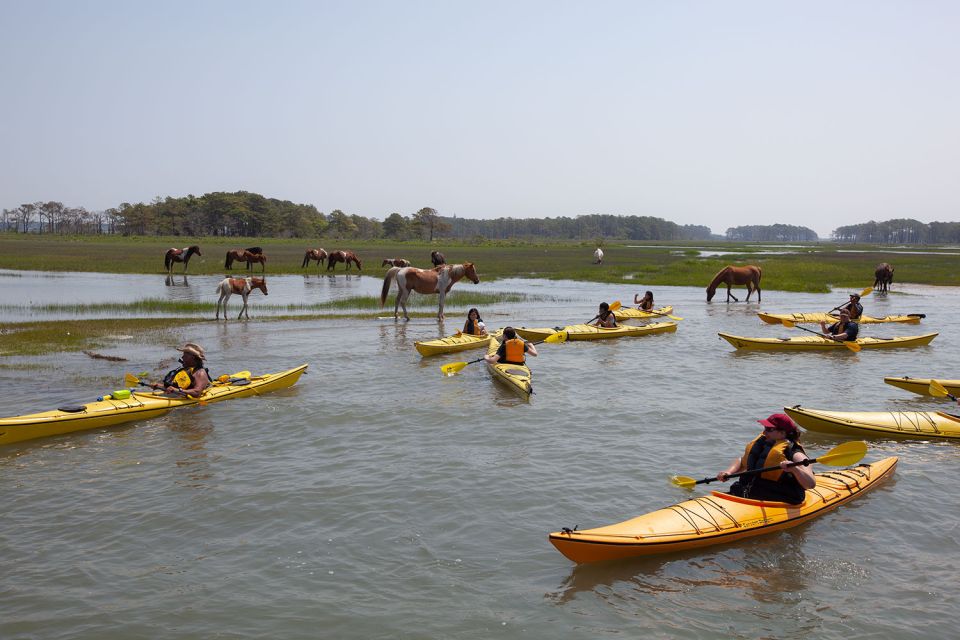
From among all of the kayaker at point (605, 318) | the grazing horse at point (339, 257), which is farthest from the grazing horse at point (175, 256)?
the kayaker at point (605, 318)

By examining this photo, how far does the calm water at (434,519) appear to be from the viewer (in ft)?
20.1

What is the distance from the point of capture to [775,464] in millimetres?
7590

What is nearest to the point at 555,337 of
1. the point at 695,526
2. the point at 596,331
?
the point at 596,331

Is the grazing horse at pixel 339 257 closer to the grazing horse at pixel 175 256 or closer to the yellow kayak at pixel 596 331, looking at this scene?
the grazing horse at pixel 175 256

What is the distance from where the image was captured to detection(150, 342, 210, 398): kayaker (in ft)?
40.0

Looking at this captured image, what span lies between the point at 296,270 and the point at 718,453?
3752cm

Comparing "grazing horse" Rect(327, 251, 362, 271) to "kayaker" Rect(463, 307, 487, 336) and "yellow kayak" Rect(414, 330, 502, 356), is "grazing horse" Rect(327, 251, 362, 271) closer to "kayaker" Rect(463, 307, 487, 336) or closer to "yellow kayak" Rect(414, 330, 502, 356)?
"kayaker" Rect(463, 307, 487, 336)

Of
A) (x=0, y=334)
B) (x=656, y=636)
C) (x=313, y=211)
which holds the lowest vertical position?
(x=656, y=636)

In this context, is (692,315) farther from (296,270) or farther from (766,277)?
(296,270)

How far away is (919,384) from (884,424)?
9.90 feet

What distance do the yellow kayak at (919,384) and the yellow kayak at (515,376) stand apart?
6.64m

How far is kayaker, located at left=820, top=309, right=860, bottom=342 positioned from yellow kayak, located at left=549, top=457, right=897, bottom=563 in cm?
1090

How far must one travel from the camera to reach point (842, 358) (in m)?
17.8

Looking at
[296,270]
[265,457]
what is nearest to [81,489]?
[265,457]
